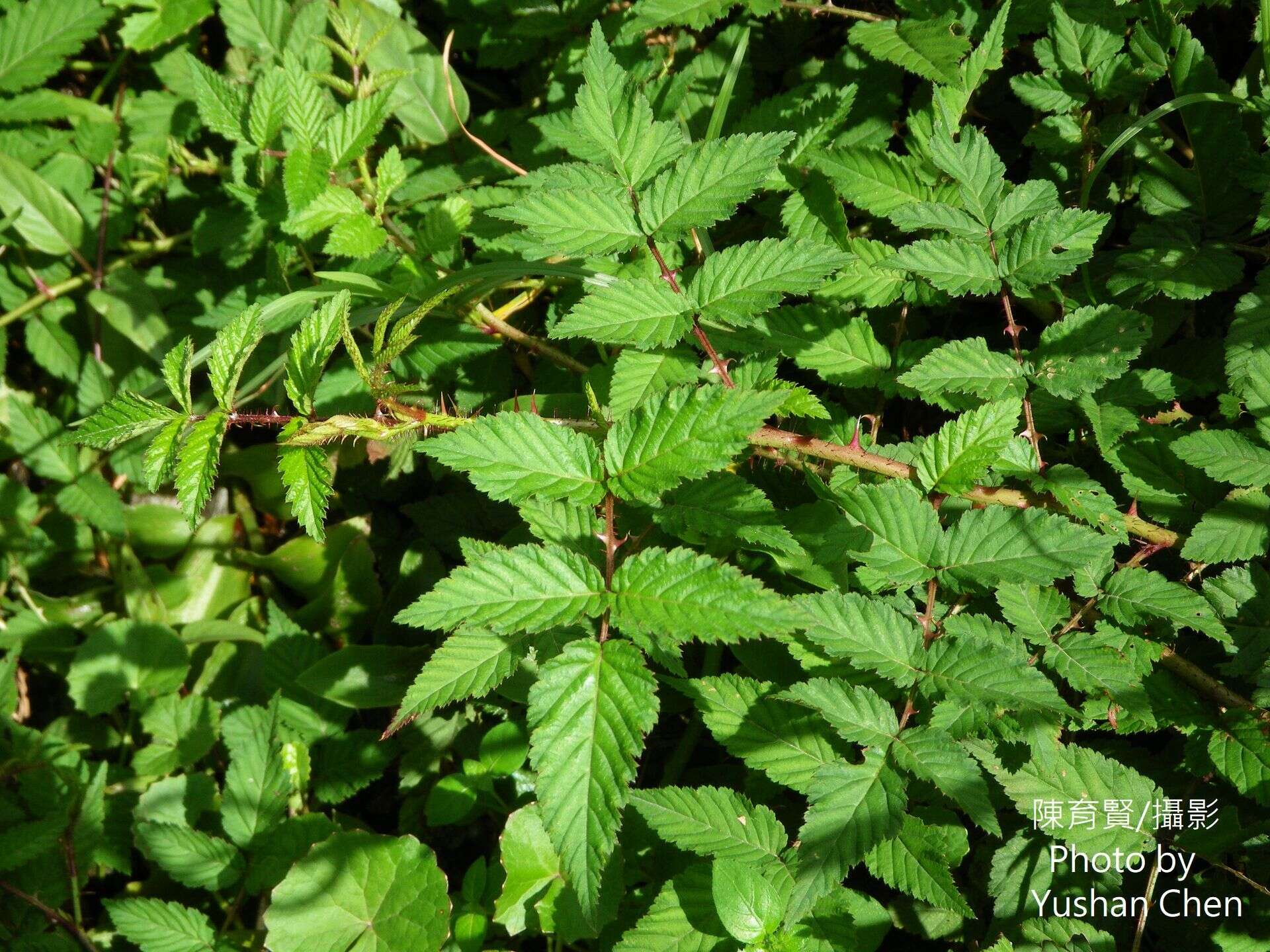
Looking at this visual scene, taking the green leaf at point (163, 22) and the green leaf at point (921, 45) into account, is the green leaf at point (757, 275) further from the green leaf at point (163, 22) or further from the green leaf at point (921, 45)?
the green leaf at point (163, 22)

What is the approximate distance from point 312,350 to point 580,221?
49cm

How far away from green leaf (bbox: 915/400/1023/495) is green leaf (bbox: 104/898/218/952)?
179 centimetres

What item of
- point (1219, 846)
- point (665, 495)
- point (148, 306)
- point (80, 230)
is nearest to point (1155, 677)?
point (1219, 846)

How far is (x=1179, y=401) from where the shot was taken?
193cm

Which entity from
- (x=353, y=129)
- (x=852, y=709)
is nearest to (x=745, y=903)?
(x=852, y=709)

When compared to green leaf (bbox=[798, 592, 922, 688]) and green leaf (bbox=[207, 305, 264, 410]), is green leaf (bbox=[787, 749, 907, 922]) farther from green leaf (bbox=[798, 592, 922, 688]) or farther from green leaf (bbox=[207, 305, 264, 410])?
green leaf (bbox=[207, 305, 264, 410])

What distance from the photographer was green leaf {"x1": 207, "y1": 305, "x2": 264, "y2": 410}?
4.75 feet

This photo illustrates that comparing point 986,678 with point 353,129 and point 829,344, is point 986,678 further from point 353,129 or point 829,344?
point 353,129

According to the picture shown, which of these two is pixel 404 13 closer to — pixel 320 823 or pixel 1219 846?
pixel 320 823

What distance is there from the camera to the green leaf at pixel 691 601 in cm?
124

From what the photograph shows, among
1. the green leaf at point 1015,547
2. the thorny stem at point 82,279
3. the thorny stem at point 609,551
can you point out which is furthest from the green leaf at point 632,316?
the thorny stem at point 82,279

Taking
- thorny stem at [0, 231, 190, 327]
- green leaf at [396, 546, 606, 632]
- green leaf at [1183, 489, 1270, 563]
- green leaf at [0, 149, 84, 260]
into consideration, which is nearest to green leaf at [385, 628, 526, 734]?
green leaf at [396, 546, 606, 632]

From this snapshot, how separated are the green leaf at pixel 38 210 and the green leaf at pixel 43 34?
3cm

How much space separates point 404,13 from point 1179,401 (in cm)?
216
